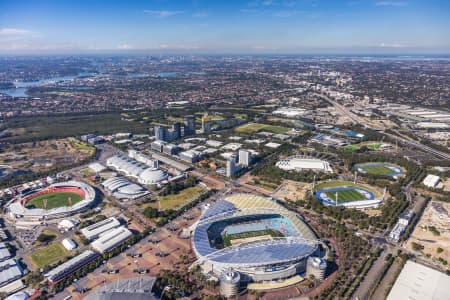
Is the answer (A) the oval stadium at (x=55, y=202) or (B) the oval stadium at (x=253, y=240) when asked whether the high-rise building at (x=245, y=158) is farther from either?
(A) the oval stadium at (x=55, y=202)

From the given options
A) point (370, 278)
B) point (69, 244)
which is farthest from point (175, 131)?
point (370, 278)

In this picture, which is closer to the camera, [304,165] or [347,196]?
[347,196]

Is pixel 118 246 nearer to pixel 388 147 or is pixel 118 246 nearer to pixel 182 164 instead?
pixel 182 164

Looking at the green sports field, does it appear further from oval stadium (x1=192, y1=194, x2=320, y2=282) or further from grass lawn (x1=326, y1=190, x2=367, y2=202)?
oval stadium (x1=192, y1=194, x2=320, y2=282)

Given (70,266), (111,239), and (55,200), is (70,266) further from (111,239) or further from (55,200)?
(55,200)

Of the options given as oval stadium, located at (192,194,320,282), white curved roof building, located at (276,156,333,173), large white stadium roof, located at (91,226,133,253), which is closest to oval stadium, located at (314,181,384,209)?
white curved roof building, located at (276,156,333,173)

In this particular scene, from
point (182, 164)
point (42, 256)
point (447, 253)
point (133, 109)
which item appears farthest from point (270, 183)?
point (133, 109)
